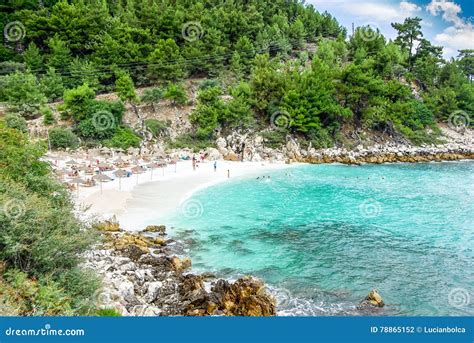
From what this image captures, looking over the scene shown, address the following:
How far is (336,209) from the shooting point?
24109 millimetres

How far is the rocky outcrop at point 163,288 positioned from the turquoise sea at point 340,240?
960 millimetres

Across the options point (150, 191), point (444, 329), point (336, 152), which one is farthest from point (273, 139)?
point (444, 329)

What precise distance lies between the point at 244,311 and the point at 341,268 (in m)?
5.37

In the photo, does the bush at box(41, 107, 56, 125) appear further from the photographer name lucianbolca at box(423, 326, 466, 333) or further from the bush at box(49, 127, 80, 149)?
the photographer name lucianbolca at box(423, 326, 466, 333)

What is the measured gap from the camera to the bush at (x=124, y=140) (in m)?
39.0

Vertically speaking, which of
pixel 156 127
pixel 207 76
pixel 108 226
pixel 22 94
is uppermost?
pixel 207 76

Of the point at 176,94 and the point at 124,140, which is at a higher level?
the point at 176,94

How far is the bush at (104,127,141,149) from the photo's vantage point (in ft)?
128

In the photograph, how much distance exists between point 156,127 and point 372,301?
3475 cm

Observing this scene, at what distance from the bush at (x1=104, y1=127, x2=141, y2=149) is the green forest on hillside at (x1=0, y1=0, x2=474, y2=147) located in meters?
0.11

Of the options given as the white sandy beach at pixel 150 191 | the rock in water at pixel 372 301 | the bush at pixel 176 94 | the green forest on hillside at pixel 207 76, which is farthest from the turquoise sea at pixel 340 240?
the bush at pixel 176 94

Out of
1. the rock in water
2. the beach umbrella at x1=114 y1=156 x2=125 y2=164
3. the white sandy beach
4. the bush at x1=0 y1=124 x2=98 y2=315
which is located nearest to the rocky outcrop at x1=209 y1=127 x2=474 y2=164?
the white sandy beach

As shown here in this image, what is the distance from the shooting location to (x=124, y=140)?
3966 centimetres

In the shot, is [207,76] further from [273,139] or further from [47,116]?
[47,116]
